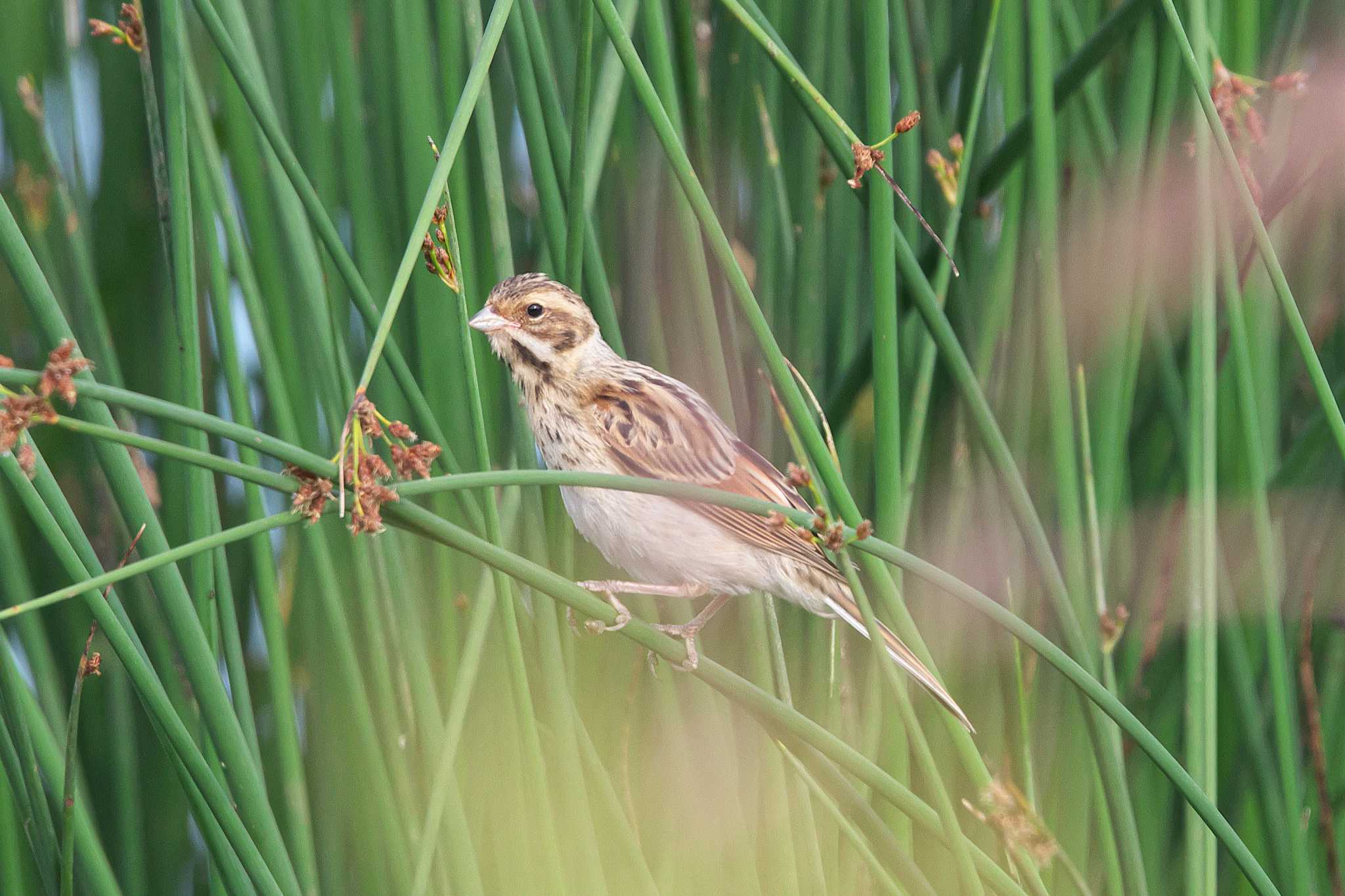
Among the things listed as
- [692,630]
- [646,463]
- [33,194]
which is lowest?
[692,630]

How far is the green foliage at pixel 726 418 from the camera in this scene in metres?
1.88

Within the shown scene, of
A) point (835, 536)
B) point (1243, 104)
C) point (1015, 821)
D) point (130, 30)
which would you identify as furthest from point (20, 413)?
point (1243, 104)

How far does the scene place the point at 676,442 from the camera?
2.39 metres

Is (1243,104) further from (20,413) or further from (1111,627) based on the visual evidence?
(20,413)

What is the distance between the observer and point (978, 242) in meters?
2.55

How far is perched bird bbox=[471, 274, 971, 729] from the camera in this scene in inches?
85.6

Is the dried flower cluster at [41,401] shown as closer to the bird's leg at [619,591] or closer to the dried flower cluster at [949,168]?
the bird's leg at [619,591]

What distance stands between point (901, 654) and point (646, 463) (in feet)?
2.11

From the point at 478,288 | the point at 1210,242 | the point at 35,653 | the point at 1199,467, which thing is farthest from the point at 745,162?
the point at 35,653

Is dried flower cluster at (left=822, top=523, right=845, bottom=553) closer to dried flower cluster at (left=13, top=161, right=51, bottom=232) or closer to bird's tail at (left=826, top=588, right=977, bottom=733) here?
bird's tail at (left=826, top=588, right=977, bottom=733)

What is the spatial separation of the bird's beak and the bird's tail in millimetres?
818

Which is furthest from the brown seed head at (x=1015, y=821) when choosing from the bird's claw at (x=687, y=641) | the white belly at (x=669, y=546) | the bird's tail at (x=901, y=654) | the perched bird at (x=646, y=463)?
the white belly at (x=669, y=546)

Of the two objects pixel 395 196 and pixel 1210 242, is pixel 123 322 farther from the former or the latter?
pixel 1210 242

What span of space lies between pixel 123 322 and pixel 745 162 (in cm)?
143
